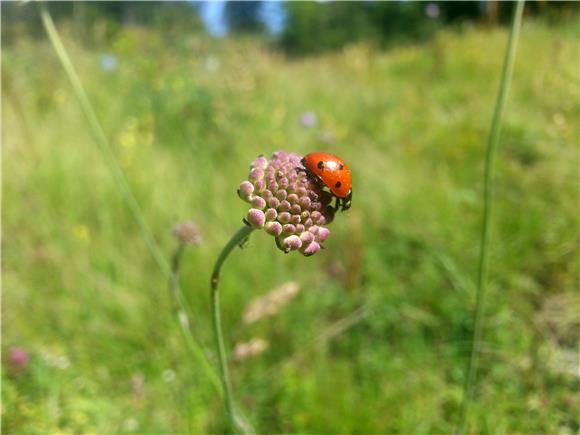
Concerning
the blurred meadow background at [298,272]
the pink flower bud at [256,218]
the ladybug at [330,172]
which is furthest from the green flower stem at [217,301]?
the blurred meadow background at [298,272]

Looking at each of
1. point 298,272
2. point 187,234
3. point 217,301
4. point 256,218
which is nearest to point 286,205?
point 256,218

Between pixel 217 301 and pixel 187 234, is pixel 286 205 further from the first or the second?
pixel 187 234

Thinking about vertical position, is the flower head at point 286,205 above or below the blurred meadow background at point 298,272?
above

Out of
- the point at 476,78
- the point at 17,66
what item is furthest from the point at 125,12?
the point at 476,78

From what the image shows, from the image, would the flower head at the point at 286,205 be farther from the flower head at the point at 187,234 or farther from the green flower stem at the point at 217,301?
the flower head at the point at 187,234

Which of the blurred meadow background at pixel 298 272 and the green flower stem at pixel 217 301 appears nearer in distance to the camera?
the green flower stem at pixel 217 301

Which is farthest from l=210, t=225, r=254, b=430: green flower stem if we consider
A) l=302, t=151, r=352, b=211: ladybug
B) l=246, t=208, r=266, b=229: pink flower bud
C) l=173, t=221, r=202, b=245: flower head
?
l=173, t=221, r=202, b=245: flower head

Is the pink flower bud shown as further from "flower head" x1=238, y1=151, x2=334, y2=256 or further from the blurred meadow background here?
the blurred meadow background
